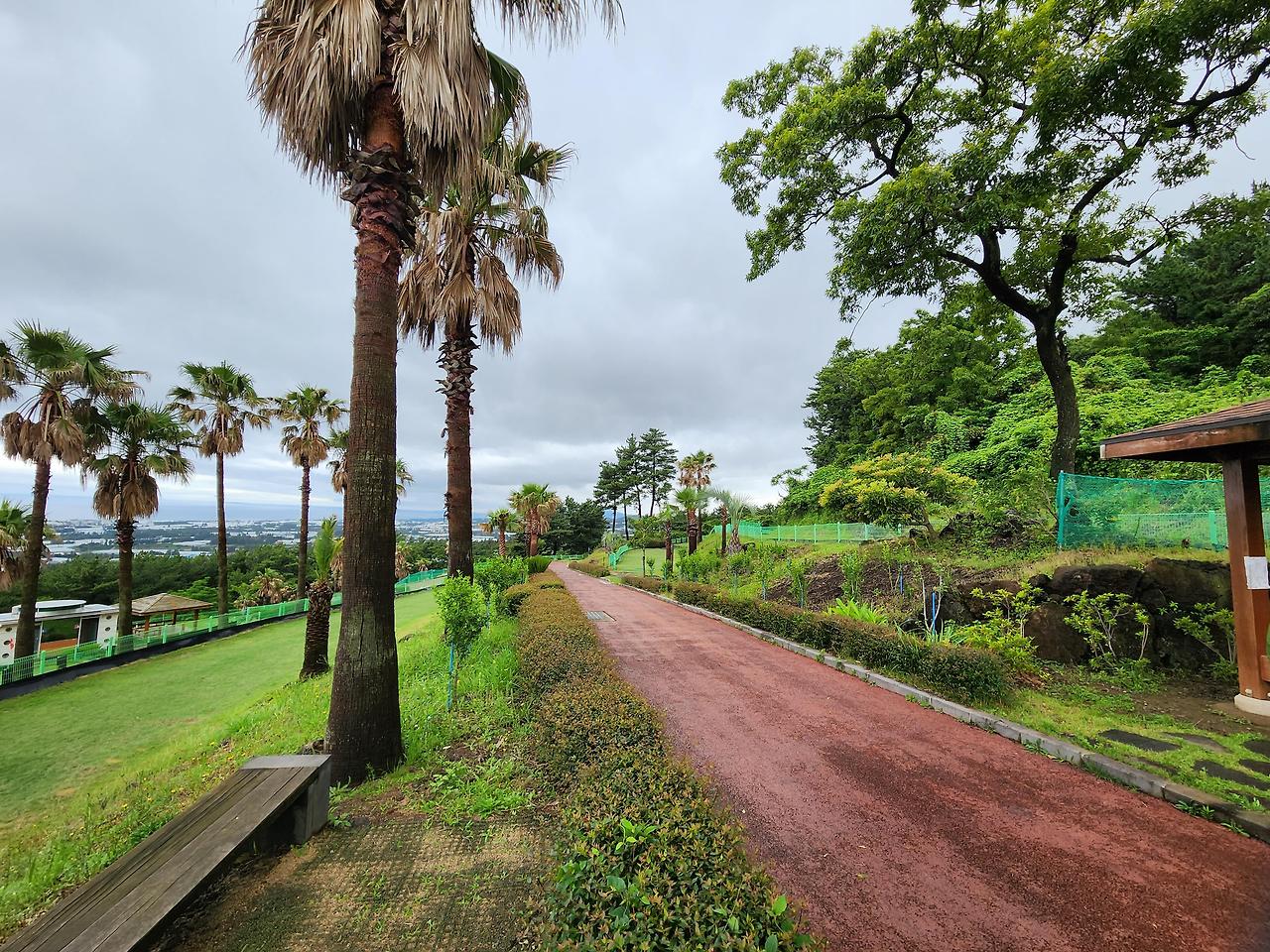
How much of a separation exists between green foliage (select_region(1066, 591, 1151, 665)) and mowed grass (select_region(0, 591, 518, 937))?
7.29 meters

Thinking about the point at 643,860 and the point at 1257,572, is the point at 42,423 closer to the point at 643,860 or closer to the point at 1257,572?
the point at 643,860

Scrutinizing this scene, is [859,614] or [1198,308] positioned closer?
[859,614]

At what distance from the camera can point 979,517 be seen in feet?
37.3

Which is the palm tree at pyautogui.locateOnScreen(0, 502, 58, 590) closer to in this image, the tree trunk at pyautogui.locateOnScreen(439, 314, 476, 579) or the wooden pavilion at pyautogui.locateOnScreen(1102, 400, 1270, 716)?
the tree trunk at pyautogui.locateOnScreen(439, 314, 476, 579)

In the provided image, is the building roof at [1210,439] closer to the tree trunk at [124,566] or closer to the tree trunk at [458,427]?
the tree trunk at [458,427]

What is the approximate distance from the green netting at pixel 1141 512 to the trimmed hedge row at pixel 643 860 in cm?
899

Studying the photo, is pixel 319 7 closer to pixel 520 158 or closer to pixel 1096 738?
pixel 520 158

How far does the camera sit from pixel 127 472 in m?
16.6

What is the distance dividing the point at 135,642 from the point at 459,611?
14.5 m

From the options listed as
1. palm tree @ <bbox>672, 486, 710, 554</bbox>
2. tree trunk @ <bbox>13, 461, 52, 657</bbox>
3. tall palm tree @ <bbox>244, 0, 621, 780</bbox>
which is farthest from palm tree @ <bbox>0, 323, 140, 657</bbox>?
palm tree @ <bbox>672, 486, 710, 554</bbox>

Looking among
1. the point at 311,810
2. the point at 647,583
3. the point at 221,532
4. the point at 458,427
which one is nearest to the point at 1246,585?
the point at 311,810

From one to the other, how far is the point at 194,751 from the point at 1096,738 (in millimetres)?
9845

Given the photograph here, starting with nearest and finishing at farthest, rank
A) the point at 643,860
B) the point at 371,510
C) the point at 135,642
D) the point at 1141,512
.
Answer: the point at 643,860, the point at 371,510, the point at 1141,512, the point at 135,642

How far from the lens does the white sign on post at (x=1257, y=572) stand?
5.17 m
